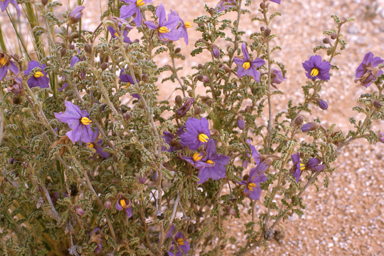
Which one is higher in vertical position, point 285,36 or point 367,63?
point 285,36

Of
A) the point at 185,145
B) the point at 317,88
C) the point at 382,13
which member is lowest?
the point at 185,145

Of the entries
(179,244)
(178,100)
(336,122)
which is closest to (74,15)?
(178,100)

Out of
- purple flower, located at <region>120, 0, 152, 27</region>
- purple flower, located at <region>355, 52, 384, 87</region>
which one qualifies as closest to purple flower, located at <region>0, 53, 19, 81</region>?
purple flower, located at <region>120, 0, 152, 27</region>

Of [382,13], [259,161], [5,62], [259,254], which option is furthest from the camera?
[382,13]

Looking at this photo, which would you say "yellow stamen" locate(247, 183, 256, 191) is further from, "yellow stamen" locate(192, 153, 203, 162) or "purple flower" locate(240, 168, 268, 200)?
"yellow stamen" locate(192, 153, 203, 162)

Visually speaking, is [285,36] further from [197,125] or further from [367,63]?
[197,125]

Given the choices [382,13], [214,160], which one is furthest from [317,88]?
[382,13]

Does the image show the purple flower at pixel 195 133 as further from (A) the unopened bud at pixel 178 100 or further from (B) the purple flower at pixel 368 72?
(B) the purple flower at pixel 368 72

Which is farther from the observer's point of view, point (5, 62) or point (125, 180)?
point (125, 180)
